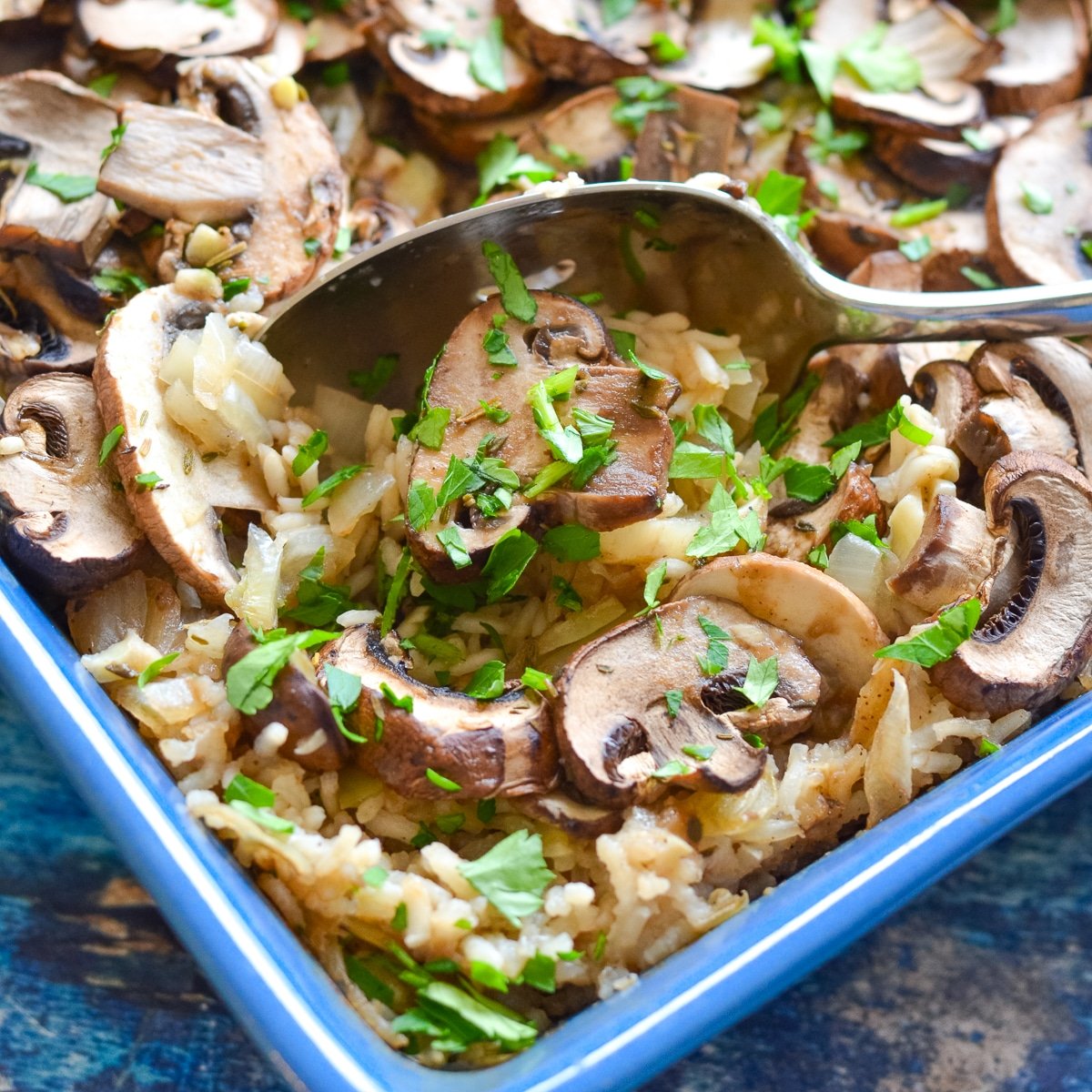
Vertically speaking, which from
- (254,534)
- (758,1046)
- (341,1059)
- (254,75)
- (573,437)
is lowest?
(758,1046)

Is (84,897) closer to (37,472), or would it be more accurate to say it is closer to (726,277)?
(37,472)

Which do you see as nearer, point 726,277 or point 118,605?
point 118,605

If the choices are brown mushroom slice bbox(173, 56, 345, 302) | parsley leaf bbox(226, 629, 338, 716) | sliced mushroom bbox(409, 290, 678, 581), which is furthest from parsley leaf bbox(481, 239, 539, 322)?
parsley leaf bbox(226, 629, 338, 716)

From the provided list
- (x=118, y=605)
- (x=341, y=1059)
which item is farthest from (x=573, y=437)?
(x=341, y=1059)

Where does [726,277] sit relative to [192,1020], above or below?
above

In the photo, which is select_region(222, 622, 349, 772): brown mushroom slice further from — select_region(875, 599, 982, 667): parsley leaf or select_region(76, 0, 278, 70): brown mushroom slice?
select_region(76, 0, 278, 70): brown mushroom slice

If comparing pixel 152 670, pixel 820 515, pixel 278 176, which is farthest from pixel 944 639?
pixel 278 176

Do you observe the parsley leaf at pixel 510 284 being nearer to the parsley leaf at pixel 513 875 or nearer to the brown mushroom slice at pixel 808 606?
the brown mushroom slice at pixel 808 606
